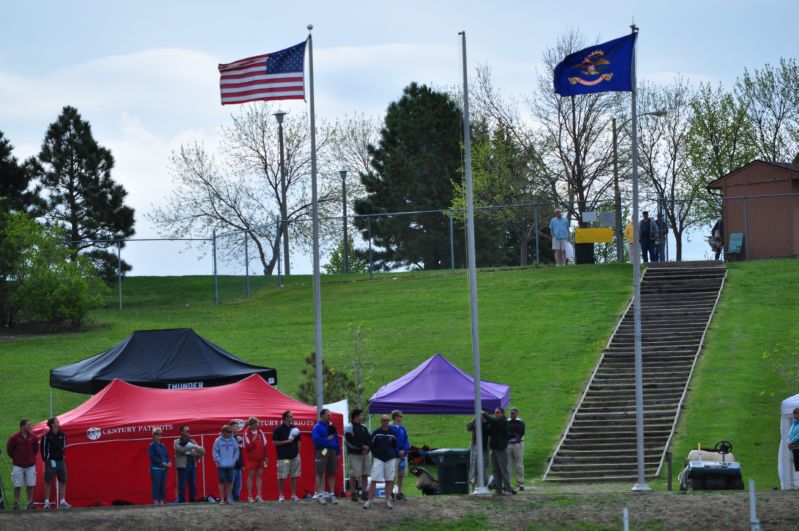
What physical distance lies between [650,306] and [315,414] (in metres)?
20.1

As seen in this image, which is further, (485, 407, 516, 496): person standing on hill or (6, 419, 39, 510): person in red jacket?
(485, 407, 516, 496): person standing on hill

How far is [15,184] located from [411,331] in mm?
26560

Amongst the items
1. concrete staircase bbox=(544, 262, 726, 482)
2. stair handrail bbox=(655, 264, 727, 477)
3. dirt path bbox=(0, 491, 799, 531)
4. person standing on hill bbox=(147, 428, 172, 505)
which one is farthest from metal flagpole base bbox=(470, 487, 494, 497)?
stair handrail bbox=(655, 264, 727, 477)

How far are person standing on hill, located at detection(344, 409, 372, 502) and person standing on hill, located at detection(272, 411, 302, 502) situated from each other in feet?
3.54

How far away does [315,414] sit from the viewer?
2372 centimetres

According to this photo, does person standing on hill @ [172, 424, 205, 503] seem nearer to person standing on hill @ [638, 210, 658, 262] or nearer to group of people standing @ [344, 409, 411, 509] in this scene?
group of people standing @ [344, 409, 411, 509]

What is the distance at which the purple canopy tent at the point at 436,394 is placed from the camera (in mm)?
26016

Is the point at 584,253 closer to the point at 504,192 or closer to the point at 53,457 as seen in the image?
the point at 504,192

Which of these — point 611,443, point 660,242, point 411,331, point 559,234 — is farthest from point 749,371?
point 559,234

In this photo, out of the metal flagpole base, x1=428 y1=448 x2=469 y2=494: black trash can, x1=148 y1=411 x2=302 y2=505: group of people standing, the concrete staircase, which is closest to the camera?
x1=148 y1=411 x2=302 y2=505: group of people standing

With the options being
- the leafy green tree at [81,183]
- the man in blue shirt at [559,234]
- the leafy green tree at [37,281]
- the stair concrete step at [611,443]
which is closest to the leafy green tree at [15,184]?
the leafy green tree at [81,183]

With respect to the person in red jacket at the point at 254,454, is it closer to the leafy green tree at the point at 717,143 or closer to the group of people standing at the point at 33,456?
the group of people standing at the point at 33,456

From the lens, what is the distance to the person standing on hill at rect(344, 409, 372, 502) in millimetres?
21484

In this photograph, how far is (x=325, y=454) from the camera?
847 inches
